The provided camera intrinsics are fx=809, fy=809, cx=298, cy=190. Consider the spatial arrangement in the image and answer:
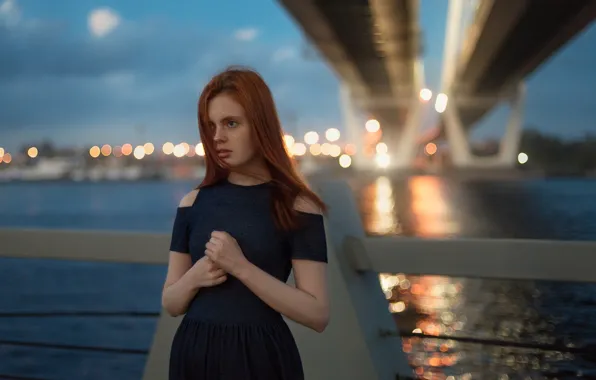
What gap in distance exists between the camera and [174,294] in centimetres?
154

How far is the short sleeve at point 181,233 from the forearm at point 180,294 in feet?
0.25

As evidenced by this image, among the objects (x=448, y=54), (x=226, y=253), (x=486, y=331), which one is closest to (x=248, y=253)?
(x=226, y=253)

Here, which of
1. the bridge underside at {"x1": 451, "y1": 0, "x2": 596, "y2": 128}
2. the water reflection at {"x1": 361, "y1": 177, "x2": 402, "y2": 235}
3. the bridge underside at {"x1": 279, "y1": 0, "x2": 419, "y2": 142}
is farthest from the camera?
the water reflection at {"x1": 361, "y1": 177, "x2": 402, "y2": 235}

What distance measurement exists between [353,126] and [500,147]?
9.11 m

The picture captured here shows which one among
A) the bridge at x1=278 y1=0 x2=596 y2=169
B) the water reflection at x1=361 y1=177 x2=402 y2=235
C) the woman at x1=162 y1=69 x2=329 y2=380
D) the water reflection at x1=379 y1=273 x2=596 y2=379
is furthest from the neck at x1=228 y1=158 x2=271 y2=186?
the water reflection at x1=361 y1=177 x2=402 y2=235

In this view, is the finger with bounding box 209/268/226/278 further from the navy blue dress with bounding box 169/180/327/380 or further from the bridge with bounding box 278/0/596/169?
the bridge with bounding box 278/0/596/169

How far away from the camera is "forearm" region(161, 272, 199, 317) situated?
1.51 metres

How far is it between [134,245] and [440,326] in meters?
8.37

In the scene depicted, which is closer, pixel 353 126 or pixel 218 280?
pixel 218 280

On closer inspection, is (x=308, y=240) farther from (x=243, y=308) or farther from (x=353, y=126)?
(x=353, y=126)

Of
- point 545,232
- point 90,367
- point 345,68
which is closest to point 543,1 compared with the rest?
point 545,232

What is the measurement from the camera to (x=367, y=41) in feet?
84.0

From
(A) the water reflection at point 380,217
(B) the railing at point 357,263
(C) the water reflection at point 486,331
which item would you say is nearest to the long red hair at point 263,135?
(B) the railing at point 357,263

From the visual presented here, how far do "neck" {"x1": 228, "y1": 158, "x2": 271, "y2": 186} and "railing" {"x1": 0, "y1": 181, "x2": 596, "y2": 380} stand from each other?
2.20ft
